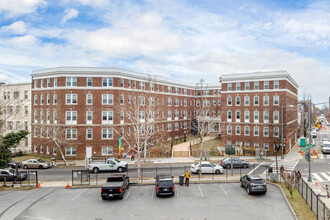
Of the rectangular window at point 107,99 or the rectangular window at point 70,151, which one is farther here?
the rectangular window at point 107,99

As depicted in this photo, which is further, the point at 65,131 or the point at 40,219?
the point at 65,131

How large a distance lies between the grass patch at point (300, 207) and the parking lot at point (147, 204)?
58 centimetres

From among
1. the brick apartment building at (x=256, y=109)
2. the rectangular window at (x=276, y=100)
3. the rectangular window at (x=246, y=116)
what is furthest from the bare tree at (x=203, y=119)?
the rectangular window at (x=276, y=100)

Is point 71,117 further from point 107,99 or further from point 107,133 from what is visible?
point 107,99

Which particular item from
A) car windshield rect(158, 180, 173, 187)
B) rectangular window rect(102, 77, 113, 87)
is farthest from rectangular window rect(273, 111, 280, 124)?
car windshield rect(158, 180, 173, 187)

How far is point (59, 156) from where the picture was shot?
41.7 m

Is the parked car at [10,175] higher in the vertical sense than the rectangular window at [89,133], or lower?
lower

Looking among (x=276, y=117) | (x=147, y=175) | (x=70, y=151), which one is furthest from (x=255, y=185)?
(x=70, y=151)

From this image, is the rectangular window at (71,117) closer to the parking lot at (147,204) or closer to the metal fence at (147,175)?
the metal fence at (147,175)

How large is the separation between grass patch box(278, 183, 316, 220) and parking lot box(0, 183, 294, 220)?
58cm

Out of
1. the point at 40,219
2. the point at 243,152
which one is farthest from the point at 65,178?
the point at 243,152

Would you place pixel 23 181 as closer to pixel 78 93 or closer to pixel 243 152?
pixel 78 93

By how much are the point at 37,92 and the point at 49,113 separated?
225 inches

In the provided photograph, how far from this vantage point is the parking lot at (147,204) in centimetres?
1664
